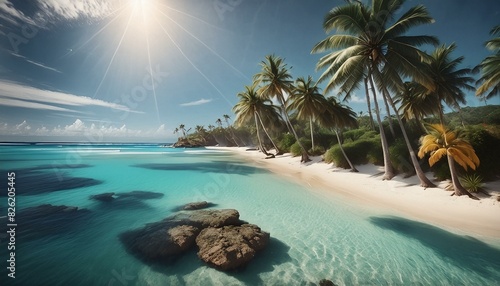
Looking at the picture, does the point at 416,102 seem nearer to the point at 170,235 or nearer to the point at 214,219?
the point at 214,219

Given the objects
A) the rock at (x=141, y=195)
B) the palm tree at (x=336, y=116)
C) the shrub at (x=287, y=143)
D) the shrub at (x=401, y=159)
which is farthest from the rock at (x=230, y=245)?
the shrub at (x=287, y=143)

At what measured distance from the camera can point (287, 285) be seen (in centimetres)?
459

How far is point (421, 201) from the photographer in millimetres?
9938

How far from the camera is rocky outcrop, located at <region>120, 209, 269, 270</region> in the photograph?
5.16 m

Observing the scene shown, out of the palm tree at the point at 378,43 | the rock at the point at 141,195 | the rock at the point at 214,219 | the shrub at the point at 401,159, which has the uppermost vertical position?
the palm tree at the point at 378,43

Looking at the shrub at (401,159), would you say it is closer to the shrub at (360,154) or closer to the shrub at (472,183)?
the shrub at (360,154)

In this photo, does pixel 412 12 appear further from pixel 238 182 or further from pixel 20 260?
pixel 20 260

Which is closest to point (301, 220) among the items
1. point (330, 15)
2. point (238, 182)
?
point (238, 182)

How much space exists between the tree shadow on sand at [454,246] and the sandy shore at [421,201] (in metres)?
0.61

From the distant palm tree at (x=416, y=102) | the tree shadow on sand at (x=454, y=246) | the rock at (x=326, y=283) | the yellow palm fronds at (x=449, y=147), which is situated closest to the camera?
the rock at (x=326, y=283)

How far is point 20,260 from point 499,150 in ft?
69.4

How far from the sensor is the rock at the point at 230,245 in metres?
5.04

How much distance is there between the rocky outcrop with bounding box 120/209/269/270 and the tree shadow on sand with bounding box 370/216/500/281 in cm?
530

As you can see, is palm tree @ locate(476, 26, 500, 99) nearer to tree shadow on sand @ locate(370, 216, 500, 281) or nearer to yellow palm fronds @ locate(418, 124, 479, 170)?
yellow palm fronds @ locate(418, 124, 479, 170)
